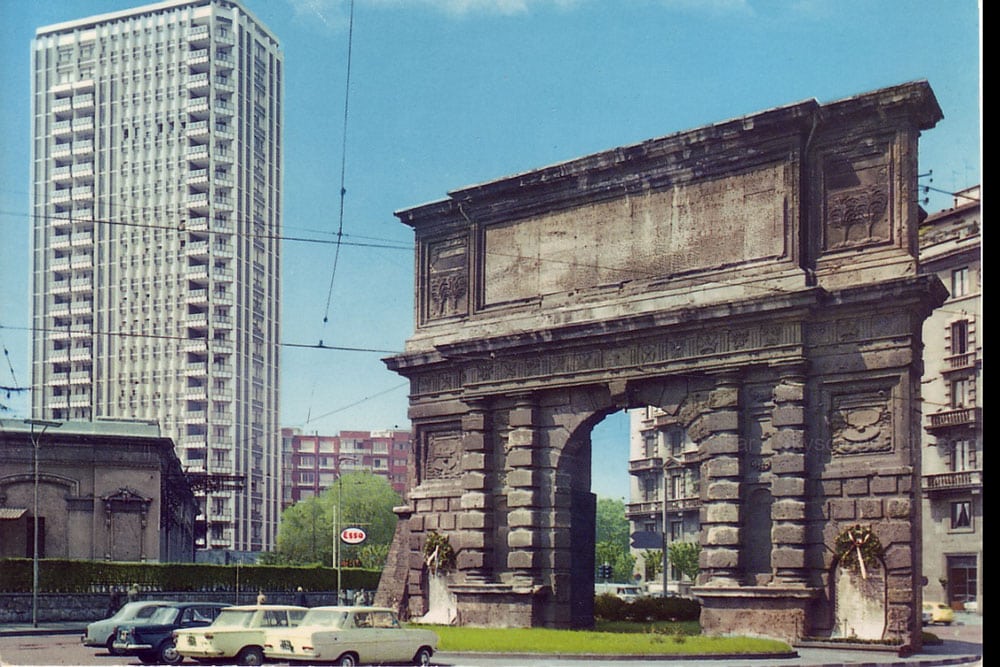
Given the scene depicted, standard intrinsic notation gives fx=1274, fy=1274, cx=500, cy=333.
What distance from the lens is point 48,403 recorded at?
6425cm

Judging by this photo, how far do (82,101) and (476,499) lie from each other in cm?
4349

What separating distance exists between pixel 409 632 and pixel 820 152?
15.6m

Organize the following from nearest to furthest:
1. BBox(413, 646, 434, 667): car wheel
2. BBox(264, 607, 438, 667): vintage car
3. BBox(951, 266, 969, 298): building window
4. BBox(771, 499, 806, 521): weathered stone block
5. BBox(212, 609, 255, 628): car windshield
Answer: BBox(264, 607, 438, 667): vintage car
BBox(212, 609, 255, 628): car windshield
BBox(413, 646, 434, 667): car wheel
BBox(771, 499, 806, 521): weathered stone block
BBox(951, 266, 969, 298): building window

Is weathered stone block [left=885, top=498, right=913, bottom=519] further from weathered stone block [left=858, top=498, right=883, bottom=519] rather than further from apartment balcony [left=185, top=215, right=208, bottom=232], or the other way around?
apartment balcony [left=185, top=215, right=208, bottom=232]

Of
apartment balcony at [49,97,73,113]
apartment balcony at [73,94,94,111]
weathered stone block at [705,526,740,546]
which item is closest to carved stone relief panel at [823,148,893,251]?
weathered stone block at [705,526,740,546]

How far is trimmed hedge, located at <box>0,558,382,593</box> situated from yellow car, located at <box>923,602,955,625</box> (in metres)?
26.5

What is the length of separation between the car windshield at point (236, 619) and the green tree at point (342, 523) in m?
59.0

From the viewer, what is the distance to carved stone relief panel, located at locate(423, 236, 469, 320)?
39.0m

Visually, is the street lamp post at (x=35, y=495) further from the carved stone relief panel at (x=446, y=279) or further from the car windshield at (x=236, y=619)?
the car windshield at (x=236, y=619)

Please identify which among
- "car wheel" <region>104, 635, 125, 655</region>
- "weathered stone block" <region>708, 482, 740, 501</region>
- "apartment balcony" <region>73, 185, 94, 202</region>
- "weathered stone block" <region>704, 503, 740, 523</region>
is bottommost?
"car wheel" <region>104, 635, 125, 655</region>

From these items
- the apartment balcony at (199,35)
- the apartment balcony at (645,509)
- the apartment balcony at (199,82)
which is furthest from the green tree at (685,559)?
the apartment balcony at (199,82)

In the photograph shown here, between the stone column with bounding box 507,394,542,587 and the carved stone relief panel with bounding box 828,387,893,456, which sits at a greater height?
the carved stone relief panel with bounding box 828,387,893,456

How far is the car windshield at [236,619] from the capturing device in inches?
946

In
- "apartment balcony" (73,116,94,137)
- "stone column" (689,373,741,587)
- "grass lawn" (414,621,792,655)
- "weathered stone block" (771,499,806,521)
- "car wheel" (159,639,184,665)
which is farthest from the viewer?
"apartment balcony" (73,116,94,137)
